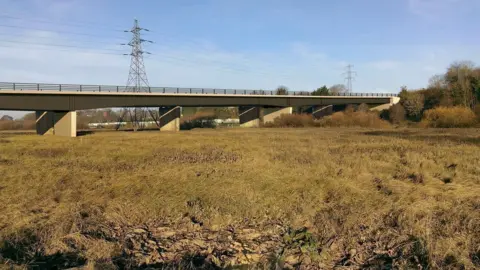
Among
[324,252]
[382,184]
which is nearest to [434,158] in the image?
[382,184]

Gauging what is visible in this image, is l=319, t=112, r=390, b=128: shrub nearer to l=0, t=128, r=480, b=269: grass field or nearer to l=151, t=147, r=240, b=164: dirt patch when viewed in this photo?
l=151, t=147, r=240, b=164: dirt patch

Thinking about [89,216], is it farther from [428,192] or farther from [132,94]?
[132,94]

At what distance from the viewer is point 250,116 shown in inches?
3686

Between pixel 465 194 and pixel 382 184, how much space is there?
3.12 meters

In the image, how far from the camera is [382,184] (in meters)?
16.2

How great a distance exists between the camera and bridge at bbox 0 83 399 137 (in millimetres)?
52656

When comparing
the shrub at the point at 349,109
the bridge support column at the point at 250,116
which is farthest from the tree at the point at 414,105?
the bridge support column at the point at 250,116

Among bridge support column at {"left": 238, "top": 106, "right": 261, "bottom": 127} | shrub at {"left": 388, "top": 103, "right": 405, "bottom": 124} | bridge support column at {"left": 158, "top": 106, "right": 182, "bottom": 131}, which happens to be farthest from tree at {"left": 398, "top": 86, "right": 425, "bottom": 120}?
bridge support column at {"left": 158, "top": 106, "right": 182, "bottom": 131}

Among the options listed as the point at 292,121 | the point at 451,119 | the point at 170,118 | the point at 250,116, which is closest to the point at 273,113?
the point at 250,116

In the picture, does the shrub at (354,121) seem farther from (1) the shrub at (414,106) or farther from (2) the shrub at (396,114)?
(1) the shrub at (414,106)

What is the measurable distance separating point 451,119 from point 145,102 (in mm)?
56965

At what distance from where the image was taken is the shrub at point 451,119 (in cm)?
6744

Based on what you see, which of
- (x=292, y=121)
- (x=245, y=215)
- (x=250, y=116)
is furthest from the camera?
(x=250, y=116)

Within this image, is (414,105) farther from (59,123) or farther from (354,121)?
(59,123)
